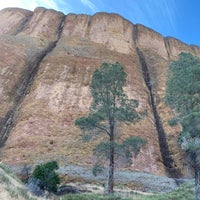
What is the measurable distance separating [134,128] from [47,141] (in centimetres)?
1124

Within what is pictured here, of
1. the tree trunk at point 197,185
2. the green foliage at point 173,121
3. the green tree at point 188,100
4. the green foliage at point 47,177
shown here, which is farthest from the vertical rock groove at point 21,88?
the tree trunk at point 197,185

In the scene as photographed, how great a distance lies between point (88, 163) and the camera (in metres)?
35.3

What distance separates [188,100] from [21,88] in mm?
34815

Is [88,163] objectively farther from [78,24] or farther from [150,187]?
[78,24]

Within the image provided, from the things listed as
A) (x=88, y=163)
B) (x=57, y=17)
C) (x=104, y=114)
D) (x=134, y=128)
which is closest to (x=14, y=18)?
(x=57, y=17)

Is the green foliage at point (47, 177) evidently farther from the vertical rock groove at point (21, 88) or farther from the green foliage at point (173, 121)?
the vertical rock groove at point (21, 88)

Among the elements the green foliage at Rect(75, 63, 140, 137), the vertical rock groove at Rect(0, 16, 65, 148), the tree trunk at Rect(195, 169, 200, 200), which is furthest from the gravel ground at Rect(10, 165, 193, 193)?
the tree trunk at Rect(195, 169, 200, 200)

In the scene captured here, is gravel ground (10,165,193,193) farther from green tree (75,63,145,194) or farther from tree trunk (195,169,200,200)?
tree trunk (195,169,200,200)

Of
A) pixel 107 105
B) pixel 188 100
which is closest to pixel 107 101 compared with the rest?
pixel 107 105

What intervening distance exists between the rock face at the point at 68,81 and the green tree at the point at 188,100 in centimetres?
724

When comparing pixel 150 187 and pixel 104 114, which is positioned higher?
pixel 104 114

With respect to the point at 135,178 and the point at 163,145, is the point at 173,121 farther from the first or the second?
the point at 163,145

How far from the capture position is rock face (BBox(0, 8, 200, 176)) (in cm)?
3853

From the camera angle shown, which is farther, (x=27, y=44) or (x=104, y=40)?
(x=104, y=40)
